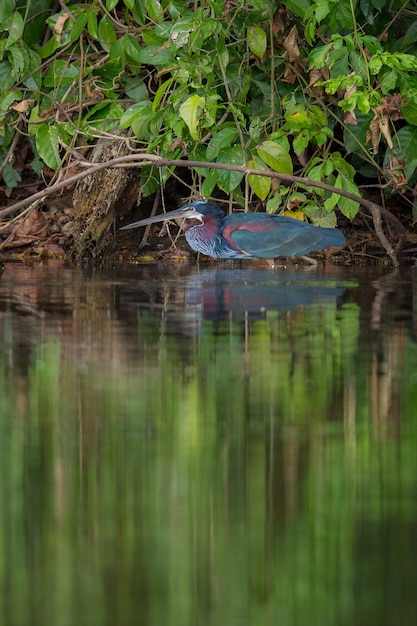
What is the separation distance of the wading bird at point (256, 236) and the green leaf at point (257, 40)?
1.06 meters

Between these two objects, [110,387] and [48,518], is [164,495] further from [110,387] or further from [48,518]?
[110,387]

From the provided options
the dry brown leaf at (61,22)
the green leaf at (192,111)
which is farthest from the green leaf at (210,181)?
the dry brown leaf at (61,22)

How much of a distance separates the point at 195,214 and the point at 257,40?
1231 mm

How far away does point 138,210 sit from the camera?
33.5 ft

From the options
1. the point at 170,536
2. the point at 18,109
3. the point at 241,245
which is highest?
the point at 18,109

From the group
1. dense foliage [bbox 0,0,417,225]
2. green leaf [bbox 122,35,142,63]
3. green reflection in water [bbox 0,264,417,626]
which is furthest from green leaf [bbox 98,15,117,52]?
green reflection in water [bbox 0,264,417,626]

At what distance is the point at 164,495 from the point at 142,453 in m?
0.38

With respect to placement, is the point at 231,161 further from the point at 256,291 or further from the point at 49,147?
the point at 256,291

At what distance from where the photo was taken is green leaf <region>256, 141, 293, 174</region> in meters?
8.25

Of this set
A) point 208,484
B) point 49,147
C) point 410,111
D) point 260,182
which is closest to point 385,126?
point 410,111

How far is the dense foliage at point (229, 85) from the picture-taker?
26.7 feet

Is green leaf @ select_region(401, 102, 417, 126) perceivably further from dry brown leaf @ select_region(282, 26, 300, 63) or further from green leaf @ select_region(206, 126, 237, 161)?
green leaf @ select_region(206, 126, 237, 161)

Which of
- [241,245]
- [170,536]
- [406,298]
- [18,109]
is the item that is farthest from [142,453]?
[18,109]

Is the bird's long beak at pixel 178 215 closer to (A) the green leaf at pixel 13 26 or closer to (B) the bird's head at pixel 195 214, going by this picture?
(B) the bird's head at pixel 195 214
